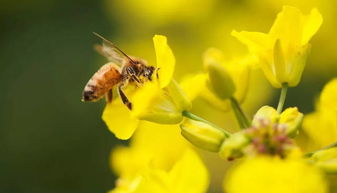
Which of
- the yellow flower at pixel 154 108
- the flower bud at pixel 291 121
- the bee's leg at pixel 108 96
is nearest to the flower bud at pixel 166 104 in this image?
the yellow flower at pixel 154 108

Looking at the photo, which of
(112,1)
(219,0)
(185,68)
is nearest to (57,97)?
(112,1)

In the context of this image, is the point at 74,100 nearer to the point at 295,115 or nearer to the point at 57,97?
the point at 57,97

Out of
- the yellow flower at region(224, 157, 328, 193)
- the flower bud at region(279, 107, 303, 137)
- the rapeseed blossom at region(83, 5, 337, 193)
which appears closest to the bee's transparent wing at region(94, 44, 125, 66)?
the rapeseed blossom at region(83, 5, 337, 193)

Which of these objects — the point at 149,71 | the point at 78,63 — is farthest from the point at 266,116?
the point at 78,63

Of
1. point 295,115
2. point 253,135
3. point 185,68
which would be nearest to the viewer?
point 253,135

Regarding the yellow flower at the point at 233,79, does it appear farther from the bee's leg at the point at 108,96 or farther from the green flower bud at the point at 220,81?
the bee's leg at the point at 108,96

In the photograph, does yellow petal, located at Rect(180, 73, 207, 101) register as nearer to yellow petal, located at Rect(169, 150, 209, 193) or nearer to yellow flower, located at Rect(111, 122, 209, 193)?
yellow flower, located at Rect(111, 122, 209, 193)
